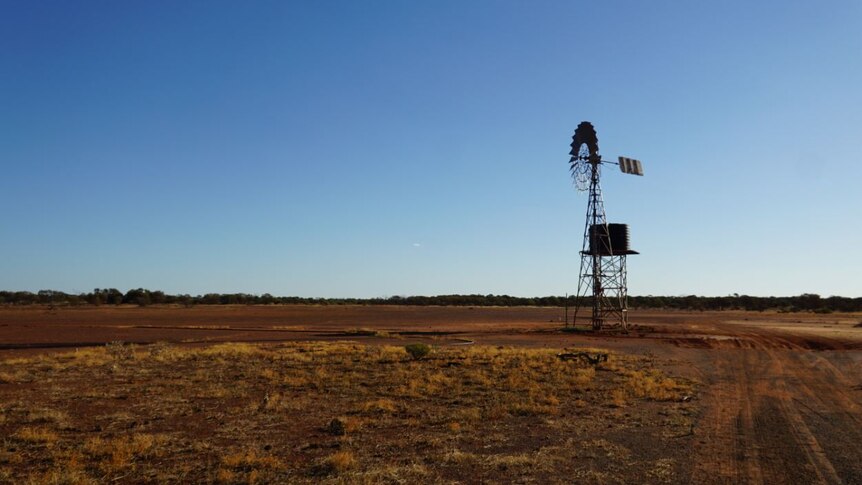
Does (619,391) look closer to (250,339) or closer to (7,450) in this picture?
(7,450)

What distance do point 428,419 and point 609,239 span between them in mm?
36808

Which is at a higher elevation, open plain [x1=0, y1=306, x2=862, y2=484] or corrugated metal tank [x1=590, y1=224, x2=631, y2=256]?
corrugated metal tank [x1=590, y1=224, x2=631, y2=256]

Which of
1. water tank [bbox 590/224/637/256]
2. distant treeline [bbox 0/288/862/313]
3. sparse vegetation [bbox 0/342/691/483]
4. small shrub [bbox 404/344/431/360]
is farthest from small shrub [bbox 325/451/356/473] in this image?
distant treeline [bbox 0/288/862/313]

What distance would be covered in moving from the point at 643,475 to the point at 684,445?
8.03 ft

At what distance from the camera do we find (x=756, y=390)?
60.8ft

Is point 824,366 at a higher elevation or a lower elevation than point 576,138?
lower

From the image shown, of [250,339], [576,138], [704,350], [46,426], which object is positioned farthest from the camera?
[576,138]

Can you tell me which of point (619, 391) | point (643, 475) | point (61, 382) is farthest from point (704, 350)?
point (61, 382)

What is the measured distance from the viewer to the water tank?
156ft

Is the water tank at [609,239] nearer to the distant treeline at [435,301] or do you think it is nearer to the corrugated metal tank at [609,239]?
the corrugated metal tank at [609,239]

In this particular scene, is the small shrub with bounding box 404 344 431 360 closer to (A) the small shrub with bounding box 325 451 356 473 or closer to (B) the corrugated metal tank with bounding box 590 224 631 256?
(A) the small shrub with bounding box 325 451 356 473

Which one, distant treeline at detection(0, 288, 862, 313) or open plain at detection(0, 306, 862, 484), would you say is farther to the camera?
distant treeline at detection(0, 288, 862, 313)

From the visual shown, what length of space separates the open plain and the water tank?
20.2 meters

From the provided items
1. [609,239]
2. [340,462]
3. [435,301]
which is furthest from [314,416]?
[435,301]
